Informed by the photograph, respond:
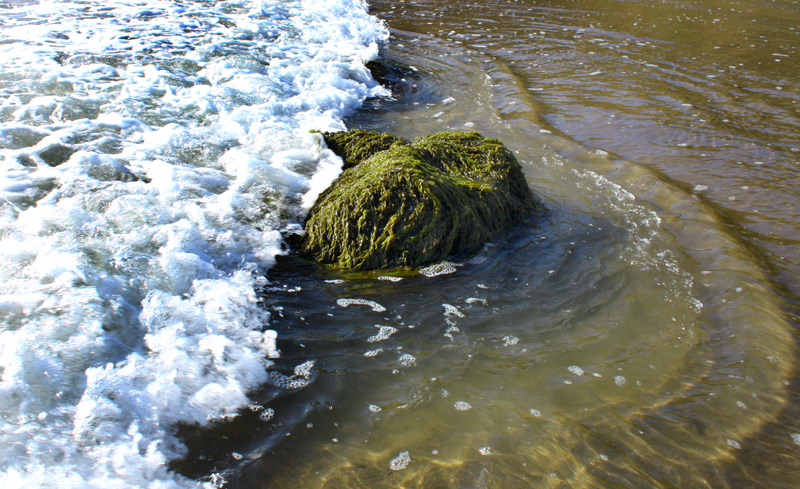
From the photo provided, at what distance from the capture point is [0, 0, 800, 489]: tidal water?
2654 mm

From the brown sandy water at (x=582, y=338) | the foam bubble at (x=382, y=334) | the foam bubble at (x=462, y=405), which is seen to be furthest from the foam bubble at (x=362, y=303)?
the foam bubble at (x=462, y=405)

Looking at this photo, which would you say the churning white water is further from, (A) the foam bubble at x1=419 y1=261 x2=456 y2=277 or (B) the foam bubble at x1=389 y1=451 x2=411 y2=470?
Answer: (A) the foam bubble at x1=419 y1=261 x2=456 y2=277

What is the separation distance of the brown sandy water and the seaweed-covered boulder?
0.22 metres

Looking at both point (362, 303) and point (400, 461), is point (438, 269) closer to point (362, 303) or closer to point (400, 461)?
point (362, 303)

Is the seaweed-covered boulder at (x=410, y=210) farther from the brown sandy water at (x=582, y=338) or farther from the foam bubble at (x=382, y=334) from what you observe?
the foam bubble at (x=382, y=334)

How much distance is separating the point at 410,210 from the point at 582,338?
169 centimetres

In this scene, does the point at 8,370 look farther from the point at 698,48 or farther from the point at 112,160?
the point at 698,48

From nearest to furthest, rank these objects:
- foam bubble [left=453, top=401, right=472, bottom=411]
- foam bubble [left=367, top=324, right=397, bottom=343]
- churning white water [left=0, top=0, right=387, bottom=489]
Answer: churning white water [left=0, top=0, right=387, bottom=489], foam bubble [left=453, top=401, right=472, bottom=411], foam bubble [left=367, top=324, right=397, bottom=343]

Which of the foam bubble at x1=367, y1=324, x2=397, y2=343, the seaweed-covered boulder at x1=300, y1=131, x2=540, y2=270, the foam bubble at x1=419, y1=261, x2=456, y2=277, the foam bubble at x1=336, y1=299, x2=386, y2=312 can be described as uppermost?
the seaweed-covered boulder at x1=300, y1=131, x2=540, y2=270

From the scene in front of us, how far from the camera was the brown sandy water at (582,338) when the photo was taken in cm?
265

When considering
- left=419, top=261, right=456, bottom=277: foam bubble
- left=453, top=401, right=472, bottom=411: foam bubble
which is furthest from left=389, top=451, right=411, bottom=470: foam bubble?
left=419, top=261, right=456, bottom=277: foam bubble

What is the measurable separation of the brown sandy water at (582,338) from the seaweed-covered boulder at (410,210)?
0.22 metres

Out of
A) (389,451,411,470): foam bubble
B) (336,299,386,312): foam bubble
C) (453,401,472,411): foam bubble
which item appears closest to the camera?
(389,451,411,470): foam bubble

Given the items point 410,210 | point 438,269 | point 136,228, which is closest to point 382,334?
point 438,269
